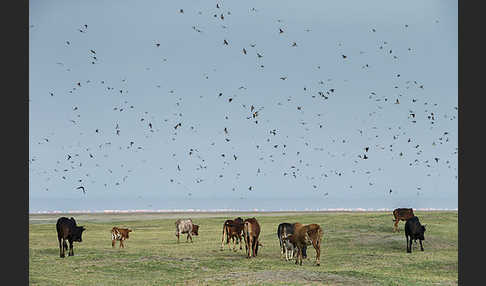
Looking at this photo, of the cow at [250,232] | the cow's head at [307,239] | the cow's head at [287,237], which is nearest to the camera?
the cow's head at [307,239]

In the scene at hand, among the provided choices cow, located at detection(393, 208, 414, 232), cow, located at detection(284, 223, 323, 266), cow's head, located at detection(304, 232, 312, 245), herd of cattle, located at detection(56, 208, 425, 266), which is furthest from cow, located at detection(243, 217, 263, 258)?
cow, located at detection(393, 208, 414, 232)

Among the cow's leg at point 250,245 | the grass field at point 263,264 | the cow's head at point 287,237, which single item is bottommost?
the grass field at point 263,264

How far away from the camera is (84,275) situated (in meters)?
33.8

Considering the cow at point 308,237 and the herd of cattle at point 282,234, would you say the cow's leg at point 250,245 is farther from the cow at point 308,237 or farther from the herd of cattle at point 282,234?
the cow at point 308,237

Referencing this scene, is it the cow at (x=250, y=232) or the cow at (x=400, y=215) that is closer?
the cow at (x=250, y=232)

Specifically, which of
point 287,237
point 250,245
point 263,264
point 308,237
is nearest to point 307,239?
point 308,237

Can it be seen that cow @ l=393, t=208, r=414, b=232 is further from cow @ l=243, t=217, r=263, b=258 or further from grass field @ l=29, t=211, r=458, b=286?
cow @ l=243, t=217, r=263, b=258

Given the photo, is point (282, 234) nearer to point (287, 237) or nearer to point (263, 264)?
point (287, 237)

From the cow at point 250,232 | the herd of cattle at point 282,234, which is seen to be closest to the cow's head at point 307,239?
the herd of cattle at point 282,234

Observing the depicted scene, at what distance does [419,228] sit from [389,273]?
36.4ft

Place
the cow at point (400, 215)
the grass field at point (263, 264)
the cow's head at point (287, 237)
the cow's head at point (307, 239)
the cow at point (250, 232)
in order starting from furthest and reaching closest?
the cow at point (400, 215) < the cow at point (250, 232) < the cow's head at point (287, 237) < the cow's head at point (307, 239) < the grass field at point (263, 264)

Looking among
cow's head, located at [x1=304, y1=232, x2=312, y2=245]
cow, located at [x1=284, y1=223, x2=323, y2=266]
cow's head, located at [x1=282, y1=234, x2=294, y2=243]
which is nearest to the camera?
cow, located at [x1=284, y1=223, x2=323, y2=266]

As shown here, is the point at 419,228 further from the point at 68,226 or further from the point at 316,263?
the point at 68,226

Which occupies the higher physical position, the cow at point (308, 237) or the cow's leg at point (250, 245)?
the cow at point (308, 237)
